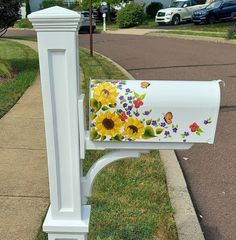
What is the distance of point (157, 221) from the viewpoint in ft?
10.3

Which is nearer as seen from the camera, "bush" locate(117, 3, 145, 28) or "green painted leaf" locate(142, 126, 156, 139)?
"green painted leaf" locate(142, 126, 156, 139)

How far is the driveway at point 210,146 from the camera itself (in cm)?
351

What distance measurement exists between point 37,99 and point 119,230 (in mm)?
4641

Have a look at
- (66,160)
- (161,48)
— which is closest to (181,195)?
(66,160)

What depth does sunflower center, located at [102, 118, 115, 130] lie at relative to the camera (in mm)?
1715

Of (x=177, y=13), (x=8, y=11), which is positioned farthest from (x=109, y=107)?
(x=177, y=13)

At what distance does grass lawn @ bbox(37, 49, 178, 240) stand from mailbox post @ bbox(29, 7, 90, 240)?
2.52 ft

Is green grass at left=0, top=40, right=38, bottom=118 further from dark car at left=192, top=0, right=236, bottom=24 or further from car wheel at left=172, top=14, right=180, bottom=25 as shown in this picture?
car wheel at left=172, top=14, right=180, bottom=25

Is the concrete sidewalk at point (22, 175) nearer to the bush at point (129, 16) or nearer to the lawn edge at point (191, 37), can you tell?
the lawn edge at point (191, 37)

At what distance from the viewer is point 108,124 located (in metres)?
1.72

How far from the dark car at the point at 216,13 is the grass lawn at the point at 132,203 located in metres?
24.6

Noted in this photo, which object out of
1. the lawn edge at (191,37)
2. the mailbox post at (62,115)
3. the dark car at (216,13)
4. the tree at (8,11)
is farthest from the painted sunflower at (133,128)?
the dark car at (216,13)

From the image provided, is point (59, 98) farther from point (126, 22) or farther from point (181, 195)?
point (126, 22)

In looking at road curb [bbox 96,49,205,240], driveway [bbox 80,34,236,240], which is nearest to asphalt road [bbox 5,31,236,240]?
driveway [bbox 80,34,236,240]
